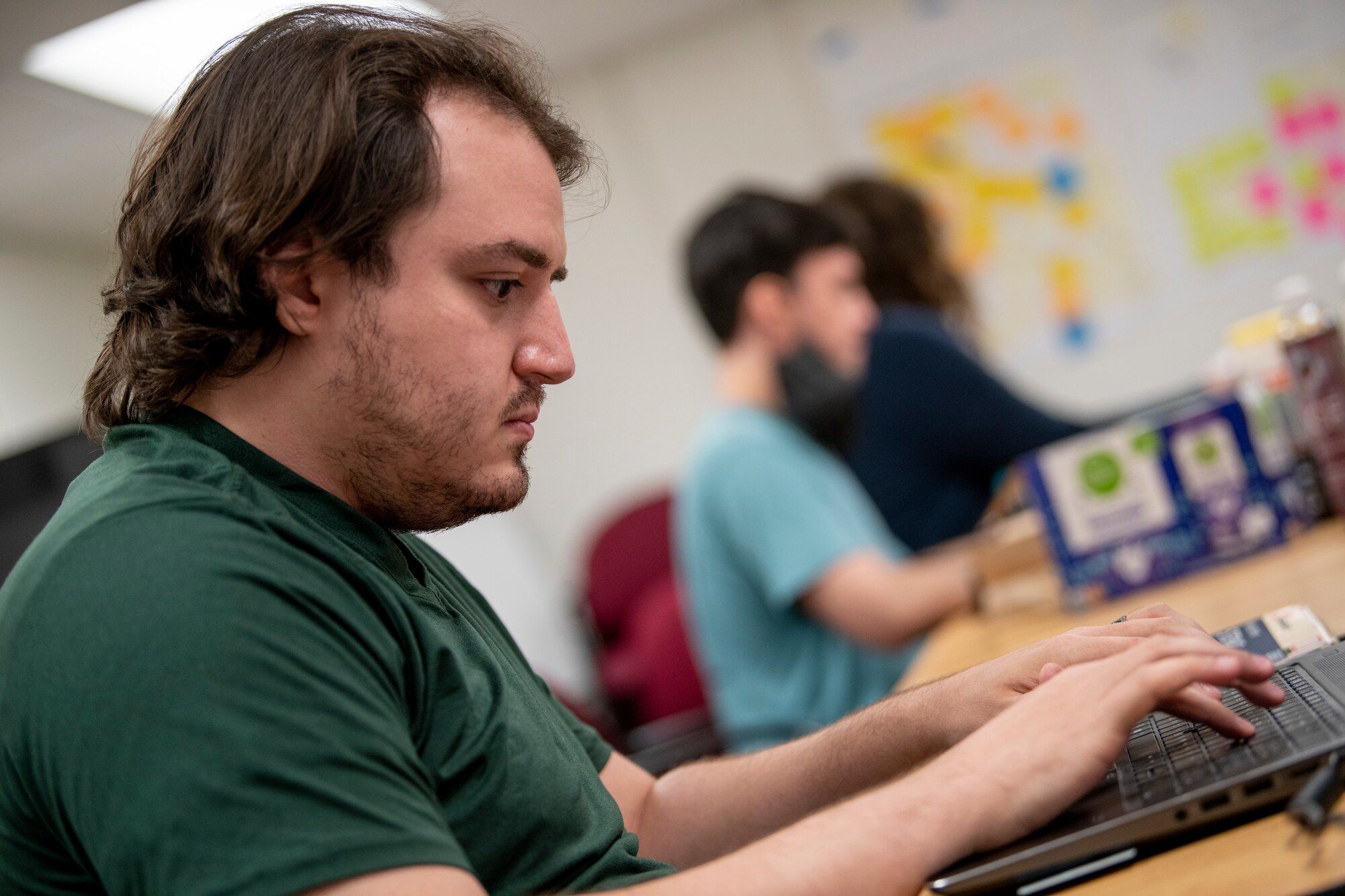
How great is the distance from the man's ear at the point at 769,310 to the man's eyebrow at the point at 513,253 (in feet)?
4.85

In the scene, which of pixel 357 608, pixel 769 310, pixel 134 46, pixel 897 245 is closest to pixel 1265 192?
pixel 897 245

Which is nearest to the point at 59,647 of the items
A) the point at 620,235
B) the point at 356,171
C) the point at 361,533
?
the point at 361,533

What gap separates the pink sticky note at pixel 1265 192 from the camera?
4246mm

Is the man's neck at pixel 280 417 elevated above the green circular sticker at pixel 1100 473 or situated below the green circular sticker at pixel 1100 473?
above

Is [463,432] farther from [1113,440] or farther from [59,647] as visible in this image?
[1113,440]

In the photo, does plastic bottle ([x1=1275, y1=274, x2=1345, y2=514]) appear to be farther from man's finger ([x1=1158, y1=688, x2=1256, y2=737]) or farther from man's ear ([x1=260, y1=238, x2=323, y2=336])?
man's ear ([x1=260, y1=238, x2=323, y2=336])

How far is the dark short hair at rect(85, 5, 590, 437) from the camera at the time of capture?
0.89 m

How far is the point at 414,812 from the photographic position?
2.31 feet

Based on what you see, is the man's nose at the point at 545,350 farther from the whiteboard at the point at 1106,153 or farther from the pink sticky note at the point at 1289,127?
the pink sticky note at the point at 1289,127

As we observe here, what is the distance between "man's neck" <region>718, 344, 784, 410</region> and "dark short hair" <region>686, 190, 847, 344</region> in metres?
0.06

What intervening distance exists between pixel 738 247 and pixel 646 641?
1.06m

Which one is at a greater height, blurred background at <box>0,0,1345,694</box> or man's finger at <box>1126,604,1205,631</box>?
blurred background at <box>0,0,1345,694</box>

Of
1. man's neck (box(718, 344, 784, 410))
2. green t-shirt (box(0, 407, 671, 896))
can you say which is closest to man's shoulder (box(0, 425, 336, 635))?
green t-shirt (box(0, 407, 671, 896))

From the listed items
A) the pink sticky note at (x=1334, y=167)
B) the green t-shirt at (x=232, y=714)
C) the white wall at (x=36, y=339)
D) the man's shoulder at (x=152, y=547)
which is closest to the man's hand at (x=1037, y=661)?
the green t-shirt at (x=232, y=714)
